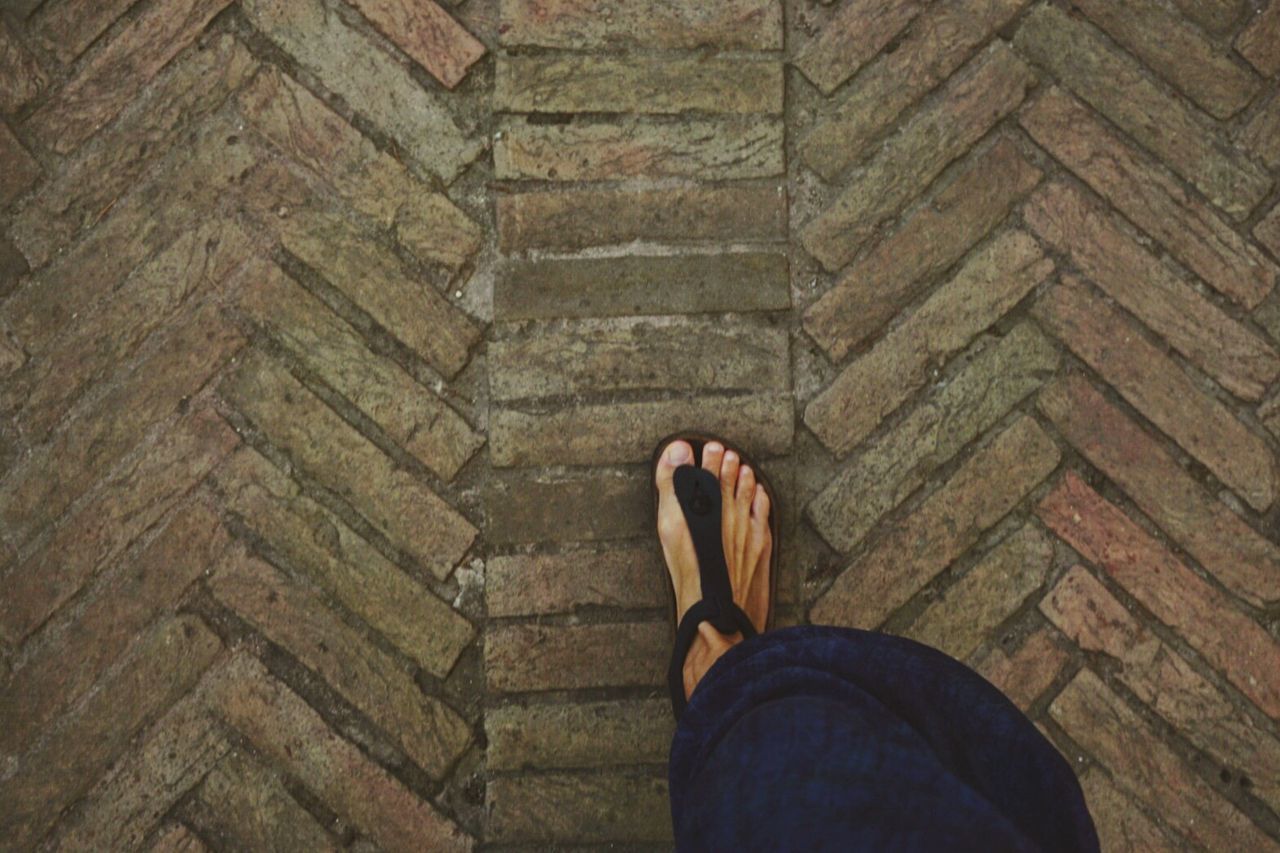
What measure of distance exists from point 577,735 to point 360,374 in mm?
835

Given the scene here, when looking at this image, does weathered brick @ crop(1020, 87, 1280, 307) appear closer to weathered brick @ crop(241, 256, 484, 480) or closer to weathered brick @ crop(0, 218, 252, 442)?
weathered brick @ crop(241, 256, 484, 480)

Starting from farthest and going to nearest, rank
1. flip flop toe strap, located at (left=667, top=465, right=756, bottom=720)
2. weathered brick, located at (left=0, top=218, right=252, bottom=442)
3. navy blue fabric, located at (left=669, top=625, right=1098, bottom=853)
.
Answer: weathered brick, located at (left=0, top=218, right=252, bottom=442), flip flop toe strap, located at (left=667, top=465, right=756, bottom=720), navy blue fabric, located at (left=669, top=625, right=1098, bottom=853)

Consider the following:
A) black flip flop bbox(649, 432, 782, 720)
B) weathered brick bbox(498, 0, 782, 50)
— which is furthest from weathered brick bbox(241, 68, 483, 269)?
black flip flop bbox(649, 432, 782, 720)

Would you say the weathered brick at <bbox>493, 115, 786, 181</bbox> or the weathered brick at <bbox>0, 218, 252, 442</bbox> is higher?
the weathered brick at <bbox>493, 115, 786, 181</bbox>

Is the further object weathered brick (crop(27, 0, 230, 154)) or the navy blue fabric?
weathered brick (crop(27, 0, 230, 154))

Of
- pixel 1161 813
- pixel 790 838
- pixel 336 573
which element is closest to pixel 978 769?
pixel 790 838

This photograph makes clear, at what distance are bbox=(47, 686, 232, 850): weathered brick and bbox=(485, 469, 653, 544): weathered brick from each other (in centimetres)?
63

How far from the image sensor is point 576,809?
1916 millimetres

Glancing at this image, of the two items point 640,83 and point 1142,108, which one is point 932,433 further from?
point 640,83

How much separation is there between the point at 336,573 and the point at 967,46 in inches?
65.5

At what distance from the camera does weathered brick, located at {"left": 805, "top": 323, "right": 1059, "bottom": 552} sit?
197cm

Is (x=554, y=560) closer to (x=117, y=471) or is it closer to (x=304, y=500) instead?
(x=304, y=500)

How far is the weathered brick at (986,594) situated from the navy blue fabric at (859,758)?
391 mm

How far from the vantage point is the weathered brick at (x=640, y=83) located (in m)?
2.01
